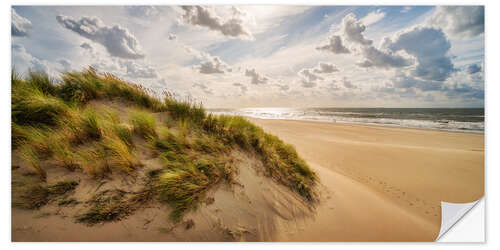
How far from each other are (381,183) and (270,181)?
3124mm

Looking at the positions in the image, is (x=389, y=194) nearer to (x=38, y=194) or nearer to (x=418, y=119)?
(x=38, y=194)

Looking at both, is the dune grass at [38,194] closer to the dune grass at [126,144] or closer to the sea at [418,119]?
the dune grass at [126,144]

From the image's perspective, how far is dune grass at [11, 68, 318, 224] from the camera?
1771mm

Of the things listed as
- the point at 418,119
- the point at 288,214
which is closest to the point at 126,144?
the point at 288,214

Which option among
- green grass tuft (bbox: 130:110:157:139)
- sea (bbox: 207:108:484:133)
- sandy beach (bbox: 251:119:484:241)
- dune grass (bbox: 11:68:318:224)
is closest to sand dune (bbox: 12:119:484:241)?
sandy beach (bbox: 251:119:484:241)

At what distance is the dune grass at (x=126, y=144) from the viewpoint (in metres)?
1.77

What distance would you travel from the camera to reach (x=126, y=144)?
206 centimetres

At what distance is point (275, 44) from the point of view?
448cm

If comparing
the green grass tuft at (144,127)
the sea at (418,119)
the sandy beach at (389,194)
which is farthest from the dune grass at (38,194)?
the sandy beach at (389,194)

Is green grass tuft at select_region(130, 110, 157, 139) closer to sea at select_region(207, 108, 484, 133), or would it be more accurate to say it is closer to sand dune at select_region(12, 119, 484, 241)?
sand dune at select_region(12, 119, 484, 241)

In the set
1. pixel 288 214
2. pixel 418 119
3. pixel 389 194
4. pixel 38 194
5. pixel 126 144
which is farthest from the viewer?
pixel 418 119
